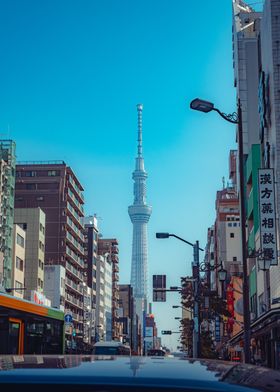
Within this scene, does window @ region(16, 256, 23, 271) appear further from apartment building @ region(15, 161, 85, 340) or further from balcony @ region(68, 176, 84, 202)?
balcony @ region(68, 176, 84, 202)

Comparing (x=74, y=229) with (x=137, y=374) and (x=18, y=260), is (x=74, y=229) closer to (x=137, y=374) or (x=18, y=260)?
(x=18, y=260)

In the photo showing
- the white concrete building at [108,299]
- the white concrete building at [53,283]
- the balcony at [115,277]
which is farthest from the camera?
the balcony at [115,277]

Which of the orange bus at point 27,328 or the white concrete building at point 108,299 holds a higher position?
the white concrete building at point 108,299

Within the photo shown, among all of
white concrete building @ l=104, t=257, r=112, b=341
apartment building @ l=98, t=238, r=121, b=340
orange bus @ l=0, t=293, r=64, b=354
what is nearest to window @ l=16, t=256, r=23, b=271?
white concrete building @ l=104, t=257, r=112, b=341

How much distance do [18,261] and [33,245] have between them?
678 centimetres

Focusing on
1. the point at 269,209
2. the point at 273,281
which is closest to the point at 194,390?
the point at 269,209

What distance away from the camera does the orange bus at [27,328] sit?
17500 millimetres

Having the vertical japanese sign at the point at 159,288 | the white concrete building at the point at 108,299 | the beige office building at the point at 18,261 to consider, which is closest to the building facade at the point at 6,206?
the beige office building at the point at 18,261

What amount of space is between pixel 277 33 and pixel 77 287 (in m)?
74.9

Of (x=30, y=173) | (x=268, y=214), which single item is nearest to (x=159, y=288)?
(x=268, y=214)

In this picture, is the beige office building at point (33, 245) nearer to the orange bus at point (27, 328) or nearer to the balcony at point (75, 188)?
the balcony at point (75, 188)

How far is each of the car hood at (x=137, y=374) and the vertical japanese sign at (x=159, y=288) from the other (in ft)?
135

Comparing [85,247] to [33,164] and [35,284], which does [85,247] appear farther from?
[35,284]

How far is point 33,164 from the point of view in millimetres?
111750
